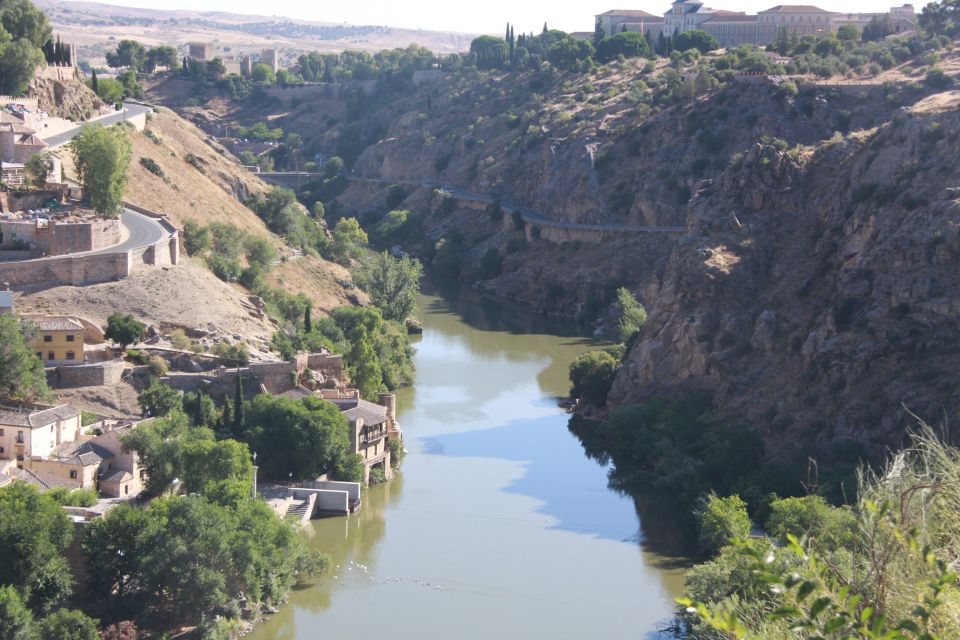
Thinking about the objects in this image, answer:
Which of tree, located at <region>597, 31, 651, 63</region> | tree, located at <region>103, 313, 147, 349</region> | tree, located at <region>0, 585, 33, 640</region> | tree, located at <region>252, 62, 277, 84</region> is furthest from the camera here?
tree, located at <region>252, 62, 277, 84</region>

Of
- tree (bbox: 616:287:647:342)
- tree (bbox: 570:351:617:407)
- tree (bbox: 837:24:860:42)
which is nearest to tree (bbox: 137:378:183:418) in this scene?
tree (bbox: 570:351:617:407)

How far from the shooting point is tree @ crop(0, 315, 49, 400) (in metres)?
30.3

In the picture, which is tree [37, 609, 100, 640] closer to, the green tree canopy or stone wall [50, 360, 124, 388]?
the green tree canopy

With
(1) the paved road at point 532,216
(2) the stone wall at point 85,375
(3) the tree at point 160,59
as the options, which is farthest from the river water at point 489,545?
(3) the tree at point 160,59

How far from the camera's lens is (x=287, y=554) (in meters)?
25.8

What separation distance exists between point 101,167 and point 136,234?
2.04 meters

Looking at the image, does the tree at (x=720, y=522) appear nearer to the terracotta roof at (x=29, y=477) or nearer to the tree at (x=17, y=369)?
the terracotta roof at (x=29, y=477)

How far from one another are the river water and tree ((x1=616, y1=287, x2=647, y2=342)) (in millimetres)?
5243

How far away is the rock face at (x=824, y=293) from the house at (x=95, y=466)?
584 inches

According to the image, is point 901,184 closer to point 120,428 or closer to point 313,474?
point 313,474

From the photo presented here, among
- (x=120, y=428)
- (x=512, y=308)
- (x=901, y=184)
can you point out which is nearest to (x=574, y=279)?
(x=512, y=308)

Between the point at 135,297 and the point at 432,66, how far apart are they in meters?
69.5

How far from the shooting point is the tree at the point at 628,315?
4644 cm

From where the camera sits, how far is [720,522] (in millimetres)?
27875
